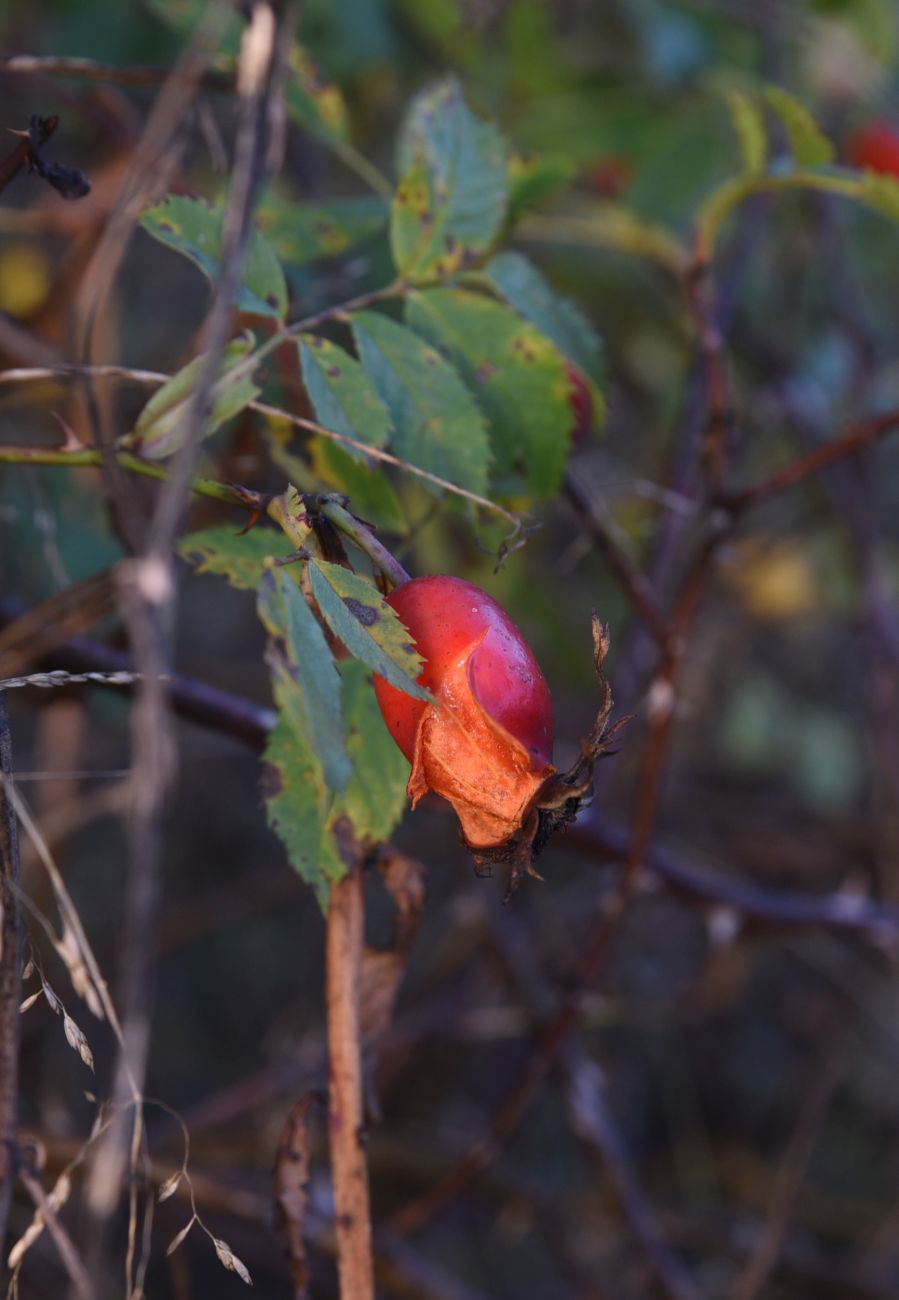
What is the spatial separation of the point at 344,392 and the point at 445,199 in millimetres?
210

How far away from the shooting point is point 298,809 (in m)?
0.67

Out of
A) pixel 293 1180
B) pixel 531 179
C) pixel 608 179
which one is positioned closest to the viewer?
pixel 293 1180

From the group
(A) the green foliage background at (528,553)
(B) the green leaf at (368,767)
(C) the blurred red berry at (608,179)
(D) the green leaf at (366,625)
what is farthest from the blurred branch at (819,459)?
(C) the blurred red berry at (608,179)

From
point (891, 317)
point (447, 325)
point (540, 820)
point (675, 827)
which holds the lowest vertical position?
point (675, 827)

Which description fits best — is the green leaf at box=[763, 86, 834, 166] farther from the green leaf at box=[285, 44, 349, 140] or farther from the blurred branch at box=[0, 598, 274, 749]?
the blurred branch at box=[0, 598, 274, 749]

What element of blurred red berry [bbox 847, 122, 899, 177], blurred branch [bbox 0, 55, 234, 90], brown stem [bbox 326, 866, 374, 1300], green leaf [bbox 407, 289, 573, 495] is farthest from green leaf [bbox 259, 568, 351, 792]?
blurred red berry [bbox 847, 122, 899, 177]

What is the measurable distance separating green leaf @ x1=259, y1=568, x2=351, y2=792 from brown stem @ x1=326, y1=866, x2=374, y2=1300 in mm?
218

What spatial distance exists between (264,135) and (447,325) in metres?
0.18

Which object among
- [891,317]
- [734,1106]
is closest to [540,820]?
[734,1106]

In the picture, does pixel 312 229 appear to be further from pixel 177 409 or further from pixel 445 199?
pixel 177 409

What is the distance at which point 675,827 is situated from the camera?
2.20 metres

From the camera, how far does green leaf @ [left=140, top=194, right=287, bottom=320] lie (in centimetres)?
66

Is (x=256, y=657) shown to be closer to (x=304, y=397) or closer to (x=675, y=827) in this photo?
(x=675, y=827)

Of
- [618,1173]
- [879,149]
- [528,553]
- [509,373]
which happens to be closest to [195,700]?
[509,373]
